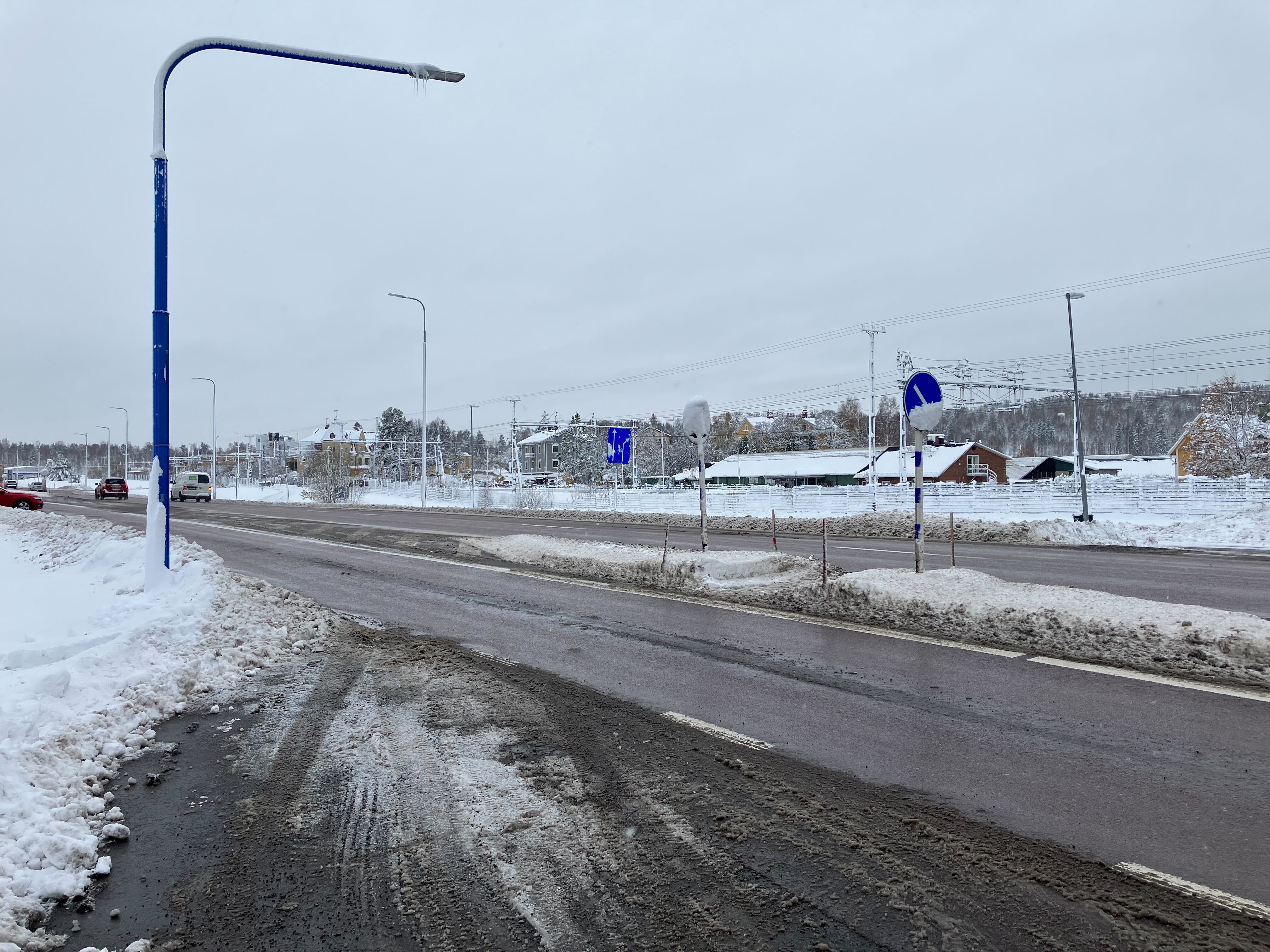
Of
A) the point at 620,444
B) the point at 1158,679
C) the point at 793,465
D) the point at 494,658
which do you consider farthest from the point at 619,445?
the point at 793,465

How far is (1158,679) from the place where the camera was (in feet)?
21.0

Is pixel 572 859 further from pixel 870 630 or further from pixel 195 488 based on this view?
pixel 195 488

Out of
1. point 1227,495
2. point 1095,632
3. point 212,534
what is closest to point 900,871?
point 1095,632

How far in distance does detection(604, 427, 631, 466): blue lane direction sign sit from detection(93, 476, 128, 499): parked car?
41.8 metres

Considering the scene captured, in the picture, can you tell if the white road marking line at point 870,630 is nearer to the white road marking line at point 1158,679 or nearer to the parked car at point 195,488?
the white road marking line at point 1158,679

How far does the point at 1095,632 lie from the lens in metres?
7.82

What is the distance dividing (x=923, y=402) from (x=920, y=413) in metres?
0.22

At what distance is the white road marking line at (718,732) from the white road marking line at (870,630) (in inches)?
131

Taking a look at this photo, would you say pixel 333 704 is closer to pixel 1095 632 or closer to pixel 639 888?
pixel 639 888

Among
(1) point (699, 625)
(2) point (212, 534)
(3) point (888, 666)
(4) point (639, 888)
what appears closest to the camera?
(4) point (639, 888)

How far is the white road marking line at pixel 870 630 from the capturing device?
6176 mm

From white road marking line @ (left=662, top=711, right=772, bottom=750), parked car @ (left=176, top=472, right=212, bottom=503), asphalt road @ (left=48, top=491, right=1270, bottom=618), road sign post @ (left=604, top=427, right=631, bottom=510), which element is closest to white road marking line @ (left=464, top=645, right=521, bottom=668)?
white road marking line @ (left=662, top=711, right=772, bottom=750)

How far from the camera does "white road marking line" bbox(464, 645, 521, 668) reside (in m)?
7.48

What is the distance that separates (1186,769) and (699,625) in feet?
17.5
